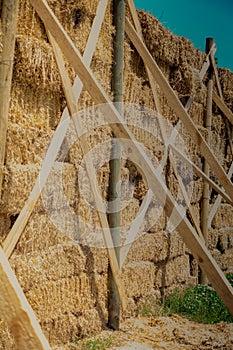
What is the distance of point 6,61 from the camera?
13.9 feet

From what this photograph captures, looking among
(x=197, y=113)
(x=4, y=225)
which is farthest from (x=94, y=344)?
(x=197, y=113)

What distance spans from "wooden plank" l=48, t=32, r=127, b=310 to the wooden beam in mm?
1215

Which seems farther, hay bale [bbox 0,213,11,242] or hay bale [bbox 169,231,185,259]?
hay bale [bbox 169,231,185,259]

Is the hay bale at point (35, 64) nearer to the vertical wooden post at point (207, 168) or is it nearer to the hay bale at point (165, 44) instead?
the hay bale at point (165, 44)

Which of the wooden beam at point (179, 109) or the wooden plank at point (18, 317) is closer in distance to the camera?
the wooden plank at point (18, 317)

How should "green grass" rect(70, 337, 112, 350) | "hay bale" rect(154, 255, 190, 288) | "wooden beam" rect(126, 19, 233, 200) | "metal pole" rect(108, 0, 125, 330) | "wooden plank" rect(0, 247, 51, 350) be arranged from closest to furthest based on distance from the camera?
"wooden plank" rect(0, 247, 51, 350)
"green grass" rect(70, 337, 112, 350)
"metal pole" rect(108, 0, 125, 330)
"wooden beam" rect(126, 19, 233, 200)
"hay bale" rect(154, 255, 190, 288)

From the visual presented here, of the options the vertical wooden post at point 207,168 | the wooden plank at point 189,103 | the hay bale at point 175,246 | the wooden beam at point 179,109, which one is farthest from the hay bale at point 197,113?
the wooden beam at point 179,109

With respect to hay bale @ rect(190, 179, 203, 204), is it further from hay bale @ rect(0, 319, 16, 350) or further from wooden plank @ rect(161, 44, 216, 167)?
hay bale @ rect(0, 319, 16, 350)

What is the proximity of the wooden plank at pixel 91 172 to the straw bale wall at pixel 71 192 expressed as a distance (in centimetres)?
8

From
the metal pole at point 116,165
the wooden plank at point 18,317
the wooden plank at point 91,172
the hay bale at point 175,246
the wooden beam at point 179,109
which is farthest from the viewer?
the hay bale at point 175,246

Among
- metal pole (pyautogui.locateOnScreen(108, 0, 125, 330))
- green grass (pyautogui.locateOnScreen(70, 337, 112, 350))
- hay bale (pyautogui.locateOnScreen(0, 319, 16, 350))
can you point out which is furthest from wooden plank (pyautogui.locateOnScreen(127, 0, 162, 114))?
hay bale (pyautogui.locateOnScreen(0, 319, 16, 350))

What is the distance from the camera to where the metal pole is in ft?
18.9

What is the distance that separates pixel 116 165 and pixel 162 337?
164 cm

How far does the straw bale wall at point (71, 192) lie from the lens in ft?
14.8
